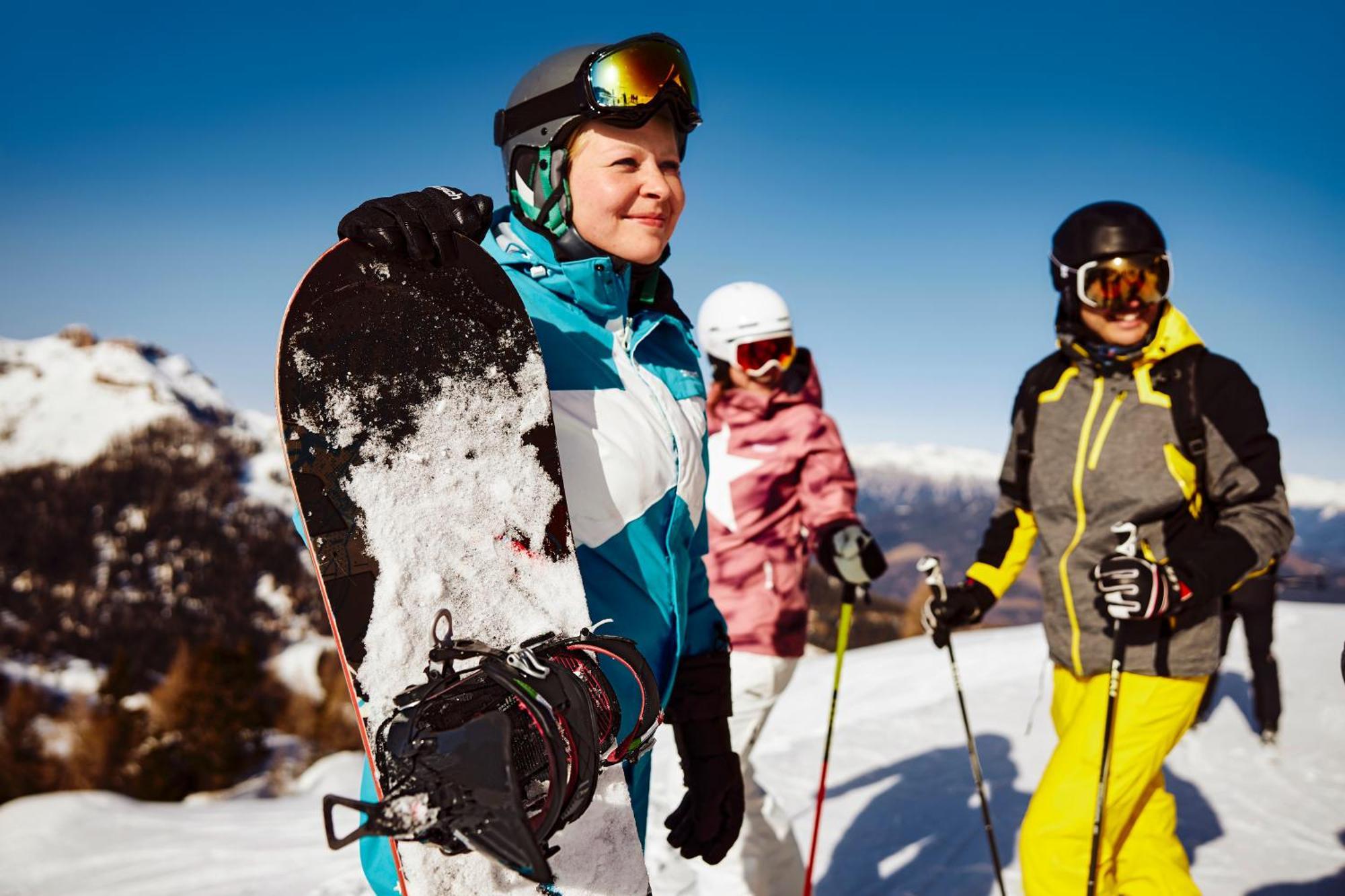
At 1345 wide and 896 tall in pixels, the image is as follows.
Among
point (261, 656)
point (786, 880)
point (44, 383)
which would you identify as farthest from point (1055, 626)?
point (44, 383)

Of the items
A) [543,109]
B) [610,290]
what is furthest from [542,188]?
[610,290]

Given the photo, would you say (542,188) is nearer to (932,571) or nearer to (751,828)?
(932,571)

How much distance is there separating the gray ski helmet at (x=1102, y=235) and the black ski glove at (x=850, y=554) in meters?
1.39

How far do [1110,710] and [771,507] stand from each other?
1.67 m

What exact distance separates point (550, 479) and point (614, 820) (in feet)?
2.14

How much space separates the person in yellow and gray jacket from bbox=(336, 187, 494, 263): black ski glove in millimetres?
2068

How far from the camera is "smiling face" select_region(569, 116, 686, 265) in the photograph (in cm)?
166

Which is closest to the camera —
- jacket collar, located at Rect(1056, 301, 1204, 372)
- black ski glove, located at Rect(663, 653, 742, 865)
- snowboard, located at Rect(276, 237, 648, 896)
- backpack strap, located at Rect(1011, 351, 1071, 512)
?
snowboard, located at Rect(276, 237, 648, 896)

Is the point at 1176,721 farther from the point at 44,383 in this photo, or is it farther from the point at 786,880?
the point at 44,383

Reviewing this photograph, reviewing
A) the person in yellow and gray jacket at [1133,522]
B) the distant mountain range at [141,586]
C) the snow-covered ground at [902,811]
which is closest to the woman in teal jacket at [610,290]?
the person in yellow and gray jacket at [1133,522]

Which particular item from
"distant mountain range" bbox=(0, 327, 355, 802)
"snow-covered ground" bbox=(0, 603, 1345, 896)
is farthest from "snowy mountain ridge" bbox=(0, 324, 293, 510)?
"snow-covered ground" bbox=(0, 603, 1345, 896)

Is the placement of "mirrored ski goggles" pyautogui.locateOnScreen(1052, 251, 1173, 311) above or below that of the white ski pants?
above

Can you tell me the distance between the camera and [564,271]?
162 centimetres

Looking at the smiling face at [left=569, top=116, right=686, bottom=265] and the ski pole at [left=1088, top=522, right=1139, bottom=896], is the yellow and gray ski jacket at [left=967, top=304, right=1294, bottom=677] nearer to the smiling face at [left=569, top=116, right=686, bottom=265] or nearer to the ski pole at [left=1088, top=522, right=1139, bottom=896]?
the ski pole at [left=1088, top=522, right=1139, bottom=896]
